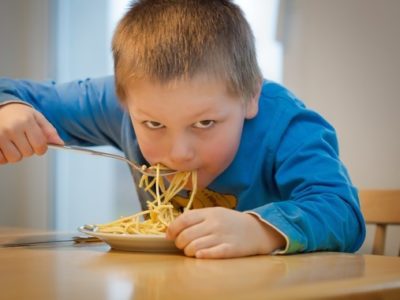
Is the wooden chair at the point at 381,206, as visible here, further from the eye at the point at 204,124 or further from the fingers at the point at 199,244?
the fingers at the point at 199,244

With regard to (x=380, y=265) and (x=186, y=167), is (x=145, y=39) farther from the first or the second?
(x=380, y=265)

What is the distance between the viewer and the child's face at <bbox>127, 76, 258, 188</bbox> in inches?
32.5

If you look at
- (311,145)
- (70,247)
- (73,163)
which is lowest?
(73,163)

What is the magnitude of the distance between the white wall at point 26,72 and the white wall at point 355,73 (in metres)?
1.14

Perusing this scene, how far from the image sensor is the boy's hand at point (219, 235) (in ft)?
2.23

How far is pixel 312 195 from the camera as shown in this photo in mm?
828

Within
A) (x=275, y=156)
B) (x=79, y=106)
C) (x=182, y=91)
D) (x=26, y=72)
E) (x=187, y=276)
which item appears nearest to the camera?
(x=187, y=276)

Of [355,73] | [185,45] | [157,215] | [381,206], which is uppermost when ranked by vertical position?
[185,45]

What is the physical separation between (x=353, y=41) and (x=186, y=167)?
1.13 m

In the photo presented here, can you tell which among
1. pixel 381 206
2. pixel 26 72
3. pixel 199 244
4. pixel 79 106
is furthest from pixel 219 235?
pixel 26 72

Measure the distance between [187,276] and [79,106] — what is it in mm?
828

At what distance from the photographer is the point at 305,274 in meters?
0.53

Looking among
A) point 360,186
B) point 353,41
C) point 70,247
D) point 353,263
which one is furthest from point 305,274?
point 353,41

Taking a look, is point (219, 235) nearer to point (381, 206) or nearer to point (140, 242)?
point (140, 242)
